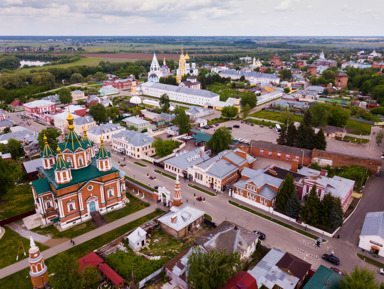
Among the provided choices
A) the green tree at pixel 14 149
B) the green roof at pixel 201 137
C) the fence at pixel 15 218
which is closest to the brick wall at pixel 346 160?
the green roof at pixel 201 137

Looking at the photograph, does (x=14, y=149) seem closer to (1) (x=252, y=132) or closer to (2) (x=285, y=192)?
(2) (x=285, y=192)

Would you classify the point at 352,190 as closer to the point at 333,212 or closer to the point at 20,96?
the point at 333,212

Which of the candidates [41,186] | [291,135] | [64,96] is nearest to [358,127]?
[291,135]

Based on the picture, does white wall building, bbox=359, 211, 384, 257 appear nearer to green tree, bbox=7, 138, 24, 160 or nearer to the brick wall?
the brick wall

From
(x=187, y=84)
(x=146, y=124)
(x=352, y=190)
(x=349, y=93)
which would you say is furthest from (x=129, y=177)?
(x=349, y=93)

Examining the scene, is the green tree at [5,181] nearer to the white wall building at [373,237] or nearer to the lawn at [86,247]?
the lawn at [86,247]

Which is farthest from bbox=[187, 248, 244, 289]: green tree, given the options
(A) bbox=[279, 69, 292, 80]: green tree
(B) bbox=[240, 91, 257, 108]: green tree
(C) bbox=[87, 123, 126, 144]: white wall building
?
(A) bbox=[279, 69, 292, 80]: green tree
